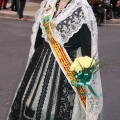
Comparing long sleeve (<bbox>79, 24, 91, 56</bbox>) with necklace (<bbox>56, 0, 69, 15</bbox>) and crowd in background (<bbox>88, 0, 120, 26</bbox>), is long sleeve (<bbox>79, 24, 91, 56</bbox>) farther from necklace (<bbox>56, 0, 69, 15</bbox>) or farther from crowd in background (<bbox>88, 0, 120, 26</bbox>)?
crowd in background (<bbox>88, 0, 120, 26</bbox>)

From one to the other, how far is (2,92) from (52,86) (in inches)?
114

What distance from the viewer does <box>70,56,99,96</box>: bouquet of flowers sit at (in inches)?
154

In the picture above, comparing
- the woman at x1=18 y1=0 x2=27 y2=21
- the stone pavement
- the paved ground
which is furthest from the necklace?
the woman at x1=18 y1=0 x2=27 y2=21

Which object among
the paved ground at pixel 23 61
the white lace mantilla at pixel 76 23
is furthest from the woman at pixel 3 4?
the white lace mantilla at pixel 76 23

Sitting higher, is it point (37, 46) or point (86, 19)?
point (86, 19)

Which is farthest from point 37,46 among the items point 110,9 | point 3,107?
point 110,9

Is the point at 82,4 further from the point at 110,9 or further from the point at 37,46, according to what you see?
the point at 110,9

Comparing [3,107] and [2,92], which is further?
[2,92]

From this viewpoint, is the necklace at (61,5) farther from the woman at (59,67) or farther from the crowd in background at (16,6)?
the crowd in background at (16,6)

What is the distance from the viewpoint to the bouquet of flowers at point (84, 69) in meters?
3.90

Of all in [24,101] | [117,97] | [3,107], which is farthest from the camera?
[117,97]

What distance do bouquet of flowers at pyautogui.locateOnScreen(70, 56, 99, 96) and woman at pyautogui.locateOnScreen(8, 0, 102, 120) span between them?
0.53 feet

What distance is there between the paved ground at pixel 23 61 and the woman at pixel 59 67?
0.44 metres

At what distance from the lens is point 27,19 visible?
57.3ft
